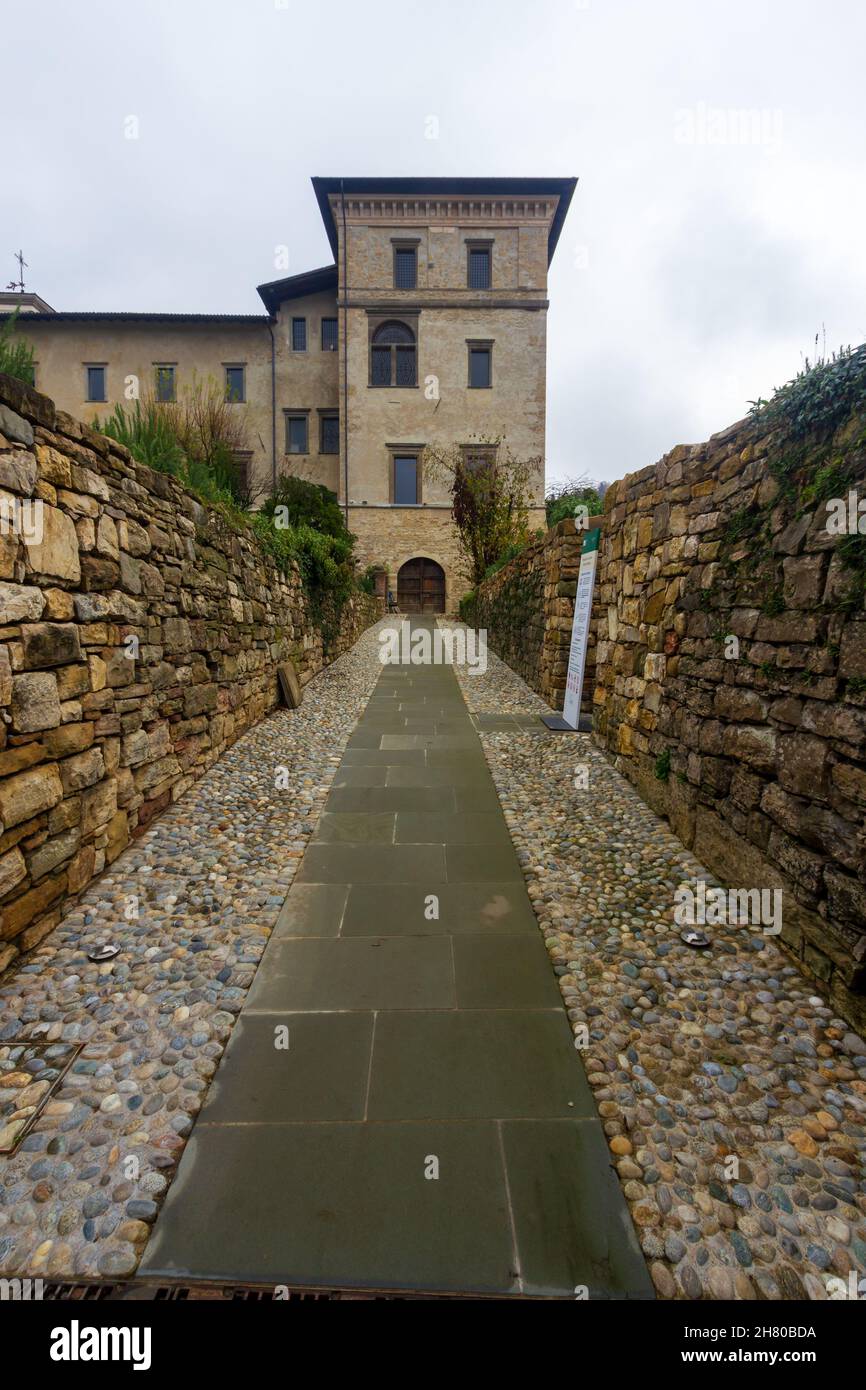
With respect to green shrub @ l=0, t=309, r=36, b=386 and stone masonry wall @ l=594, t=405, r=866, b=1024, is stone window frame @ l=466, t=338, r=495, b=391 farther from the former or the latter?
green shrub @ l=0, t=309, r=36, b=386

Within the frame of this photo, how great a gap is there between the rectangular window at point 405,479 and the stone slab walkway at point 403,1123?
70.6 feet

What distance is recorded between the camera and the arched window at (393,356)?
22.1m

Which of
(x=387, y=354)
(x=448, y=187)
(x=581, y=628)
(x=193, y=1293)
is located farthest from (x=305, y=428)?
(x=193, y=1293)

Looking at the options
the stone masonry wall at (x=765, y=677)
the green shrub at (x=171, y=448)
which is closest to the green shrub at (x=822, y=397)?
the stone masonry wall at (x=765, y=677)

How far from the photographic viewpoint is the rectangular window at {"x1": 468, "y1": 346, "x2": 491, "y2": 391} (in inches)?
871

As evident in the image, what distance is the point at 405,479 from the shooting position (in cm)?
2273

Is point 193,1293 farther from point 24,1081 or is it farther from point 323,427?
point 323,427

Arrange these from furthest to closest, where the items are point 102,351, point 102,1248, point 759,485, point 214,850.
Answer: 1. point 102,351
2. point 214,850
3. point 759,485
4. point 102,1248

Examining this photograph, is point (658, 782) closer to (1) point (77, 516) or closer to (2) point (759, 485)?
(2) point (759, 485)

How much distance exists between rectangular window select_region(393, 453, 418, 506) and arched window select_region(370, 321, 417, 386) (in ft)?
9.24

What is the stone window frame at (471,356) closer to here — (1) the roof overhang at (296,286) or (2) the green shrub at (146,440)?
(1) the roof overhang at (296,286)
